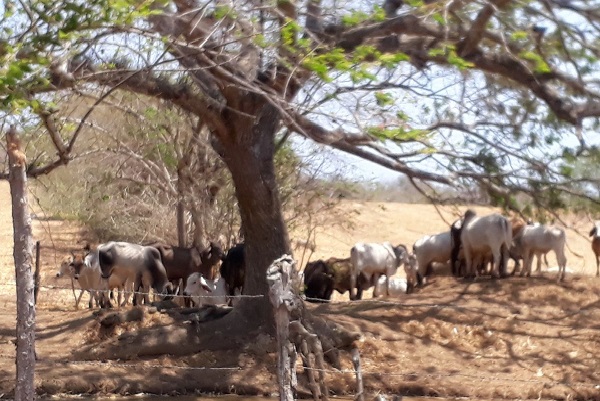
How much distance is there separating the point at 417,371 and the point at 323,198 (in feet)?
23.1

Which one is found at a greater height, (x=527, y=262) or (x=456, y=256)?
(x=456, y=256)

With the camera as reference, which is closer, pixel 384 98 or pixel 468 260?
pixel 384 98

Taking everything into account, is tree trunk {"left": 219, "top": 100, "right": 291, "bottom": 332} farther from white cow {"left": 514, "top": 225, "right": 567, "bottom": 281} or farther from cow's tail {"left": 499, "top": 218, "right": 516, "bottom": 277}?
white cow {"left": 514, "top": 225, "right": 567, "bottom": 281}

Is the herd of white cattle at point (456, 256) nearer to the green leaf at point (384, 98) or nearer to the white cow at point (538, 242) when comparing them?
the white cow at point (538, 242)

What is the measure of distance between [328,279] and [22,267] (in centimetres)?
1295

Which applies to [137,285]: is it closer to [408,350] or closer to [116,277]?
[116,277]

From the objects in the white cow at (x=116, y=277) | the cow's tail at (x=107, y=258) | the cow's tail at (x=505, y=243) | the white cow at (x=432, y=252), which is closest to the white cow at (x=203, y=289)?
the white cow at (x=116, y=277)

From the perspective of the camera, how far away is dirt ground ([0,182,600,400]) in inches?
520

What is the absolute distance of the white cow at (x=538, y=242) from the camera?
60.6ft

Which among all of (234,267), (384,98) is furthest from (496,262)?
(384,98)

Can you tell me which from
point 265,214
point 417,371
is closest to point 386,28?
point 265,214

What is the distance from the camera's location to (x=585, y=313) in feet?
52.7

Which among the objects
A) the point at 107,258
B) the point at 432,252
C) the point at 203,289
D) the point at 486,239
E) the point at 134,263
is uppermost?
the point at 486,239

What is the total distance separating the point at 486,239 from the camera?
18.4 m
